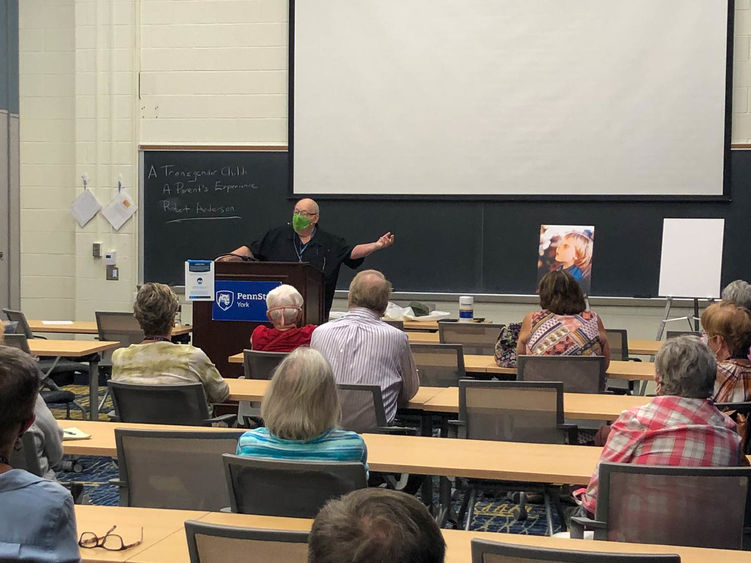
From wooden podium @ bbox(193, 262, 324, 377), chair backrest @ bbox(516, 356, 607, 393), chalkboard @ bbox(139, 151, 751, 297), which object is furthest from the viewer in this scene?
chalkboard @ bbox(139, 151, 751, 297)

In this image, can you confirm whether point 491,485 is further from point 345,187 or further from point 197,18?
point 197,18

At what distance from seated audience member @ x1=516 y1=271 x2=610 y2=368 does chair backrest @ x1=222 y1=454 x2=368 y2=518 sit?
112 inches

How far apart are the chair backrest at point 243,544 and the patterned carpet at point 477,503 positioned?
2.42 meters

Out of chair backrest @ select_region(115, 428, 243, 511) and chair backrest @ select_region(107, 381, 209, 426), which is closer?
chair backrest @ select_region(115, 428, 243, 511)

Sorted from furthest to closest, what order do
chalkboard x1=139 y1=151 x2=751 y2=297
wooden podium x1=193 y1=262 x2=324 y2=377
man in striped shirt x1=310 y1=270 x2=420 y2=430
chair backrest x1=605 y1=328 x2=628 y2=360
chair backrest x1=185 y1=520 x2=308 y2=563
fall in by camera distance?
chalkboard x1=139 y1=151 x2=751 y2=297
chair backrest x1=605 y1=328 x2=628 y2=360
wooden podium x1=193 y1=262 x2=324 y2=377
man in striped shirt x1=310 y1=270 x2=420 y2=430
chair backrest x1=185 y1=520 x2=308 y2=563

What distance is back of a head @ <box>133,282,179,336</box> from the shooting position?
15.6 ft

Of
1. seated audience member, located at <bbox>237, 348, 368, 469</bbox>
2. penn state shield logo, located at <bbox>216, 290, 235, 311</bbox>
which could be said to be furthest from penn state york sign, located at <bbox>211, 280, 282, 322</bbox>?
A: seated audience member, located at <bbox>237, 348, 368, 469</bbox>

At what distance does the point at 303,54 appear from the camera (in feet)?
32.4

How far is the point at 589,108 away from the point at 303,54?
279 cm

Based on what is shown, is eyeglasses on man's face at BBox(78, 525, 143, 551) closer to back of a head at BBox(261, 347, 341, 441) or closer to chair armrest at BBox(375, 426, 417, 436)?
back of a head at BBox(261, 347, 341, 441)

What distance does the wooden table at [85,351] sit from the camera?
6660mm

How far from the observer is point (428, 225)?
975cm

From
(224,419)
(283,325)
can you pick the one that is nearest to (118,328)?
(283,325)

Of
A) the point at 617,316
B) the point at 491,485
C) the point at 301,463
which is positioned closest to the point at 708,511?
the point at 301,463
